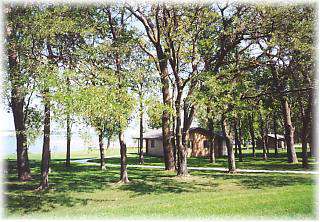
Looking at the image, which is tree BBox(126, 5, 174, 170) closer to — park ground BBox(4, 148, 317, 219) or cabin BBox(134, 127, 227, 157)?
park ground BBox(4, 148, 317, 219)

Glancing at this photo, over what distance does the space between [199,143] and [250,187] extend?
1400 inches

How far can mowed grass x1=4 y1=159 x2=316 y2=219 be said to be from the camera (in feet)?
41.5

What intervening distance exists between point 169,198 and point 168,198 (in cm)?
5

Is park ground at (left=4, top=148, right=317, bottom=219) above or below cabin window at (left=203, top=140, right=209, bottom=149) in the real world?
below

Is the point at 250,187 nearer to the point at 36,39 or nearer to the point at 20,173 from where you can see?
the point at 36,39

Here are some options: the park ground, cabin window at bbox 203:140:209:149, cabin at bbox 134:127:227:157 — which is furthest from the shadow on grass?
cabin window at bbox 203:140:209:149

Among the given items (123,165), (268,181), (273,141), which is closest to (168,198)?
(123,165)

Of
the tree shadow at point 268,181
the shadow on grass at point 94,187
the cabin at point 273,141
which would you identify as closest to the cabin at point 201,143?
the cabin at point 273,141

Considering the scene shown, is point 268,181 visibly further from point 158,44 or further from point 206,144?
point 206,144

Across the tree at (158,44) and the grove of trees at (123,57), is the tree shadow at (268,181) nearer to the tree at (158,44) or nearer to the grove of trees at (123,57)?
the grove of trees at (123,57)

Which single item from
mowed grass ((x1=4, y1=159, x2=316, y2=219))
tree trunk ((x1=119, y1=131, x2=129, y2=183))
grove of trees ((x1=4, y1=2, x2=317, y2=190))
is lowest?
mowed grass ((x1=4, y1=159, x2=316, y2=219))

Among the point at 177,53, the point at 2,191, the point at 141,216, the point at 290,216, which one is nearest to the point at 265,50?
the point at 177,53

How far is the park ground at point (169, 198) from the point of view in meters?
12.6

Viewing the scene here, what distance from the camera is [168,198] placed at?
1602cm
